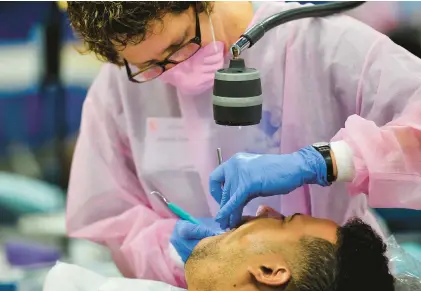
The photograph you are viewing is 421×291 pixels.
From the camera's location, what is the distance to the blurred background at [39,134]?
2107mm

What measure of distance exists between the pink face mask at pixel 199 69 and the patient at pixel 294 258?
40cm

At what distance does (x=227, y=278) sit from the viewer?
124 centimetres

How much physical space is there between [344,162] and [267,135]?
1.24 ft

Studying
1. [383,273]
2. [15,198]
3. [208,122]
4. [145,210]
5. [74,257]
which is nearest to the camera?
[383,273]

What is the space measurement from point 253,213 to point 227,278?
27cm

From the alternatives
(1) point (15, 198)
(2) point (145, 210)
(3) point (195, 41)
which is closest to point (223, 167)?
(3) point (195, 41)

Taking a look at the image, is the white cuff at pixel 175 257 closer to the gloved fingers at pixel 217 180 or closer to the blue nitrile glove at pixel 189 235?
the blue nitrile glove at pixel 189 235

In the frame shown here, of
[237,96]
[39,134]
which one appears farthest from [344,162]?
[39,134]

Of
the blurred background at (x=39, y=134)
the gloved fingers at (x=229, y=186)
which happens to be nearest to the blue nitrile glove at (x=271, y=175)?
the gloved fingers at (x=229, y=186)

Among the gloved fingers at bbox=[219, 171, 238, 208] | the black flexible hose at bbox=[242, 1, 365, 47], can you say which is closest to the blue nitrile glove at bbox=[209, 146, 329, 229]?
the gloved fingers at bbox=[219, 171, 238, 208]

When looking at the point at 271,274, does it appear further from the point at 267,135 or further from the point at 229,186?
the point at 267,135

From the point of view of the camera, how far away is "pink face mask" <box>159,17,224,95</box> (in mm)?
1455

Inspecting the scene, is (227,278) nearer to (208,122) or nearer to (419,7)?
(208,122)

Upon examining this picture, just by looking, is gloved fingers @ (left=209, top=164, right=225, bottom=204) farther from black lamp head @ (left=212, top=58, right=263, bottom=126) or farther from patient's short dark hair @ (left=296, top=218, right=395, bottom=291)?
patient's short dark hair @ (left=296, top=218, right=395, bottom=291)
